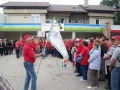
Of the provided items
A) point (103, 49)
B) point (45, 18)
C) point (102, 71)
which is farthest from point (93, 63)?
point (45, 18)

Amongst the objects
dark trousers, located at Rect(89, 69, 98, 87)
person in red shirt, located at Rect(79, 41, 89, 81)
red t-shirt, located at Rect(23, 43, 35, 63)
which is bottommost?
dark trousers, located at Rect(89, 69, 98, 87)

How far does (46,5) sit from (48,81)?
82.6 ft

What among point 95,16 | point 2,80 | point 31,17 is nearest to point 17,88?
point 2,80

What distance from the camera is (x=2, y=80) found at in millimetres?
1713

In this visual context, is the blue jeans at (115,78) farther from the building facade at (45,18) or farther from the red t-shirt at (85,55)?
the building facade at (45,18)

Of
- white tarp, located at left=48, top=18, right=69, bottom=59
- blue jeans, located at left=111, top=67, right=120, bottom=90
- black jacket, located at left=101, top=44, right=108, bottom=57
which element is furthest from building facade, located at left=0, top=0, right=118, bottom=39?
blue jeans, located at left=111, top=67, right=120, bottom=90

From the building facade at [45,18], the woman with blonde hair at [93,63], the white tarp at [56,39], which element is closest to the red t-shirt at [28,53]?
the white tarp at [56,39]

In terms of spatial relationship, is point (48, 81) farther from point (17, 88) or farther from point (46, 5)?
point (46, 5)

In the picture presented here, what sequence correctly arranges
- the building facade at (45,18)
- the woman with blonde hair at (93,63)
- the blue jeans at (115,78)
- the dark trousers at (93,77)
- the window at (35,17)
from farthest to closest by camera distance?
the window at (35,17) → the building facade at (45,18) → the dark trousers at (93,77) → the woman with blonde hair at (93,63) → the blue jeans at (115,78)

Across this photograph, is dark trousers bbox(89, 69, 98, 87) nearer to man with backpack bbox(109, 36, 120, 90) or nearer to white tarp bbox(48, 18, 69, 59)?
white tarp bbox(48, 18, 69, 59)

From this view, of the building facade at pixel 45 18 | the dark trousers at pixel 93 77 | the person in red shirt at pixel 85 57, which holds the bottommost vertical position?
the dark trousers at pixel 93 77

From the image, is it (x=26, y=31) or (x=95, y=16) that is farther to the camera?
(x=95, y=16)

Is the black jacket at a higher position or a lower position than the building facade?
lower

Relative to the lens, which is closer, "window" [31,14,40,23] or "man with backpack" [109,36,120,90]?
"man with backpack" [109,36,120,90]
